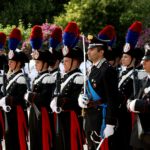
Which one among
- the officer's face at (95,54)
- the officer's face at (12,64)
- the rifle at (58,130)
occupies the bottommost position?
the rifle at (58,130)

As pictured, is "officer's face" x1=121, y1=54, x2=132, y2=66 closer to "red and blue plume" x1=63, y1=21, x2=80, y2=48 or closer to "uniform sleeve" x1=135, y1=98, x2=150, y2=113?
"red and blue plume" x1=63, y1=21, x2=80, y2=48

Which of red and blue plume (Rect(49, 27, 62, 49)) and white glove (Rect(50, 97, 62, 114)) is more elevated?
red and blue plume (Rect(49, 27, 62, 49))

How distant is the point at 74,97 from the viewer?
8.95m

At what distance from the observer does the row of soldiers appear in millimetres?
7984

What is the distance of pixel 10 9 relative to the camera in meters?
30.2

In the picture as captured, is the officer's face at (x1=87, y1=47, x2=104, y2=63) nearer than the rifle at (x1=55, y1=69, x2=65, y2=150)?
Yes

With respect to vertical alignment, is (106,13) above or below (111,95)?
above

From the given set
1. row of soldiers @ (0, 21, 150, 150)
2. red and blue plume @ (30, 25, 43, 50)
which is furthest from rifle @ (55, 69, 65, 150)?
red and blue plume @ (30, 25, 43, 50)

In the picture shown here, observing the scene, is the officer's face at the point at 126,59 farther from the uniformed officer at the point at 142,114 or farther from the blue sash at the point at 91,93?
the uniformed officer at the point at 142,114

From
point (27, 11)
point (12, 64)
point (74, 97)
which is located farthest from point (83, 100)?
point (27, 11)

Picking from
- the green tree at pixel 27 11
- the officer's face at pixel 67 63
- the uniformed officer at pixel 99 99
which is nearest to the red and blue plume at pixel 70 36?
the officer's face at pixel 67 63

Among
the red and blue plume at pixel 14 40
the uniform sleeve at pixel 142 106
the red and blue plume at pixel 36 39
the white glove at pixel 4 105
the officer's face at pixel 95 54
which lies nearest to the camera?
the uniform sleeve at pixel 142 106

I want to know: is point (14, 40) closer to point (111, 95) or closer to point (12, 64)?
point (12, 64)

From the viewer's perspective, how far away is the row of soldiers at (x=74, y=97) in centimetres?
798
